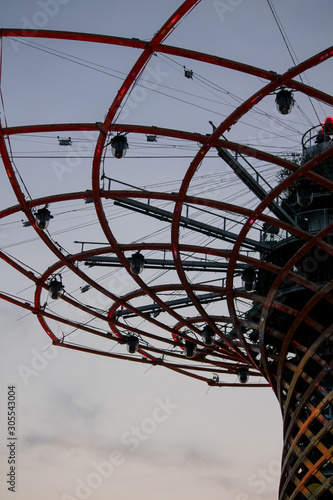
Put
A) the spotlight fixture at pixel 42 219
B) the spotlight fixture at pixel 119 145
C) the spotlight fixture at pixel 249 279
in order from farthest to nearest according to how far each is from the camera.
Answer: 1. the spotlight fixture at pixel 249 279
2. the spotlight fixture at pixel 42 219
3. the spotlight fixture at pixel 119 145

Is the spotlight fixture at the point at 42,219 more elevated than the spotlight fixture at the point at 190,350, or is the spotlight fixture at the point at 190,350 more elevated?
the spotlight fixture at the point at 42,219

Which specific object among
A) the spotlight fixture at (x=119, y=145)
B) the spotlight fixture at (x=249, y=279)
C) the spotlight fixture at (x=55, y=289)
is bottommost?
the spotlight fixture at (x=249, y=279)

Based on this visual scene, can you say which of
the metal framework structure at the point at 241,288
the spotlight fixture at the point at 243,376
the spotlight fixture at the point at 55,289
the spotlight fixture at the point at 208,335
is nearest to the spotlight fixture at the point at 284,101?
the metal framework structure at the point at 241,288

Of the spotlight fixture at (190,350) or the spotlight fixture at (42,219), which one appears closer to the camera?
the spotlight fixture at (42,219)

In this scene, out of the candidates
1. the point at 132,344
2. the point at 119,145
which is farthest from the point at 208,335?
the point at 119,145

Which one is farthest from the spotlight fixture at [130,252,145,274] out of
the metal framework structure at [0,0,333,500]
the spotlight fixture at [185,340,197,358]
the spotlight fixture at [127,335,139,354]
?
the spotlight fixture at [185,340,197,358]

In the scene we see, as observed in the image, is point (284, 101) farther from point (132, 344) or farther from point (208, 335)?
point (132, 344)

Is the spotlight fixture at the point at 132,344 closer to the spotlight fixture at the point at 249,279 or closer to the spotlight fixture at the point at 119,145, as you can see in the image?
the spotlight fixture at the point at 249,279

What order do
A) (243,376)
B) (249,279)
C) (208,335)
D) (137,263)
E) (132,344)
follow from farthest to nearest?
(243,376) < (132,344) < (208,335) < (249,279) < (137,263)

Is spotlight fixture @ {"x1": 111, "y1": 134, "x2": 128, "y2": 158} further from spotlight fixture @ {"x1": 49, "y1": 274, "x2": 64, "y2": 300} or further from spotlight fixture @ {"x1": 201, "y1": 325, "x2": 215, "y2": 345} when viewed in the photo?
spotlight fixture @ {"x1": 201, "y1": 325, "x2": 215, "y2": 345}

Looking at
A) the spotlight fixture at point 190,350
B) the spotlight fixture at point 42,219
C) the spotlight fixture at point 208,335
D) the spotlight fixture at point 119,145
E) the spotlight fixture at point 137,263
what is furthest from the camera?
the spotlight fixture at point 190,350

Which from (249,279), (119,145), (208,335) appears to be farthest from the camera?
(208,335)

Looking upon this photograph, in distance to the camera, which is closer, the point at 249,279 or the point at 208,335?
the point at 249,279

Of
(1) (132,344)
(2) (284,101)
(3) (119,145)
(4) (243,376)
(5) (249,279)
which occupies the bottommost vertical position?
(2) (284,101)
